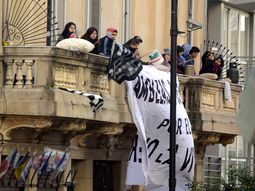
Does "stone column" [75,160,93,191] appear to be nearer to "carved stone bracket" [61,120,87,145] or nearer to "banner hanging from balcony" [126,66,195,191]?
"banner hanging from balcony" [126,66,195,191]

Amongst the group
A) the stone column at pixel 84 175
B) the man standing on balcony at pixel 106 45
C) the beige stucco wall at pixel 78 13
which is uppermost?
the beige stucco wall at pixel 78 13

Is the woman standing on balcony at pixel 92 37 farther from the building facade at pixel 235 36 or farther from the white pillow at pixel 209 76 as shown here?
the building facade at pixel 235 36

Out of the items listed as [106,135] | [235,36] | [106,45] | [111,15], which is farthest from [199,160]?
[235,36]

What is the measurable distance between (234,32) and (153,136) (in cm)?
2016

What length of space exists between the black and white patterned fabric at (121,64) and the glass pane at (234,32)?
20.3 m

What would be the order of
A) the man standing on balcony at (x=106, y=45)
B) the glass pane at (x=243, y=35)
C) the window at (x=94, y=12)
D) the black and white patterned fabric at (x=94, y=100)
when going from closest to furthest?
the black and white patterned fabric at (x=94, y=100) → the man standing on balcony at (x=106, y=45) → the window at (x=94, y=12) → the glass pane at (x=243, y=35)

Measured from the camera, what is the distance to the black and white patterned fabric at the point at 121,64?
24781 millimetres

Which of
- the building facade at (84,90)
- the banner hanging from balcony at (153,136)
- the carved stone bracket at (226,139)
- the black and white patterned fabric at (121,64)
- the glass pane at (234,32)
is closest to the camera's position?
the building facade at (84,90)

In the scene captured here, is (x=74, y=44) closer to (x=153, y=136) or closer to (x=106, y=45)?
(x=106, y=45)

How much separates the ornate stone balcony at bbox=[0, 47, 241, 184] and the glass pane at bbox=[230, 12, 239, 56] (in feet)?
58.9

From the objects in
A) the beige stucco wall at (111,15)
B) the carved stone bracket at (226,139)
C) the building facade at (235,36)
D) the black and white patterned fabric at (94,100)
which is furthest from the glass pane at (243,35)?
the black and white patterned fabric at (94,100)

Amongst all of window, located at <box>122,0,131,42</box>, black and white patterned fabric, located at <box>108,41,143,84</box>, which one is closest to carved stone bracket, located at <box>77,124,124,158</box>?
black and white patterned fabric, located at <box>108,41,143,84</box>

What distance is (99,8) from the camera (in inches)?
1184

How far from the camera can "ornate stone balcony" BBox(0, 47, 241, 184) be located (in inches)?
898
